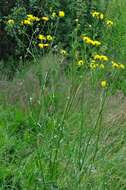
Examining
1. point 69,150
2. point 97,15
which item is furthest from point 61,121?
point 97,15

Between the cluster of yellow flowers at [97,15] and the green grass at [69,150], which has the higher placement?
the cluster of yellow flowers at [97,15]

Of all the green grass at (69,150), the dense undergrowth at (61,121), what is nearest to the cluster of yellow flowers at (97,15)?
the dense undergrowth at (61,121)

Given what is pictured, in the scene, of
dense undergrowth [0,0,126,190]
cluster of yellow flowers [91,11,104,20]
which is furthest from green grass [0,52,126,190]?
cluster of yellow flowers [91,11,104,20]

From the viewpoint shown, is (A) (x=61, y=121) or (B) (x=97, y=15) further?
(B) (x=97, y=15)

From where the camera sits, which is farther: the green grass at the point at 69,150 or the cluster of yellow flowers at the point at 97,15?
Result: the cluster of yellow flowers at the point at 97,15

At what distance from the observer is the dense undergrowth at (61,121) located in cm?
338

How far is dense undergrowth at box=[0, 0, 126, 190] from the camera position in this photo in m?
3.38

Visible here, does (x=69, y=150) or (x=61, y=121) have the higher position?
(x=61, y=121)

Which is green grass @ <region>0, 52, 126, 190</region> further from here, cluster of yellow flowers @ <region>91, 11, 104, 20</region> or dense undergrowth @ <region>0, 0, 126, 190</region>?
cluster of yellow flowers @ <region>91, 11, 104, 20</region>

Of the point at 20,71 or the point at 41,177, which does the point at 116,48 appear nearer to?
the point at 20,71

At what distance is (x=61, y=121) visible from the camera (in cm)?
350

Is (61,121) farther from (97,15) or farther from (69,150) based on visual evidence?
(97,15)

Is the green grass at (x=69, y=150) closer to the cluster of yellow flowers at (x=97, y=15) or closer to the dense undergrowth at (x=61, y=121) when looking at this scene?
the dense undergrowth at (x=61, y=121)

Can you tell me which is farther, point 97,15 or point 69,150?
point 97,15
